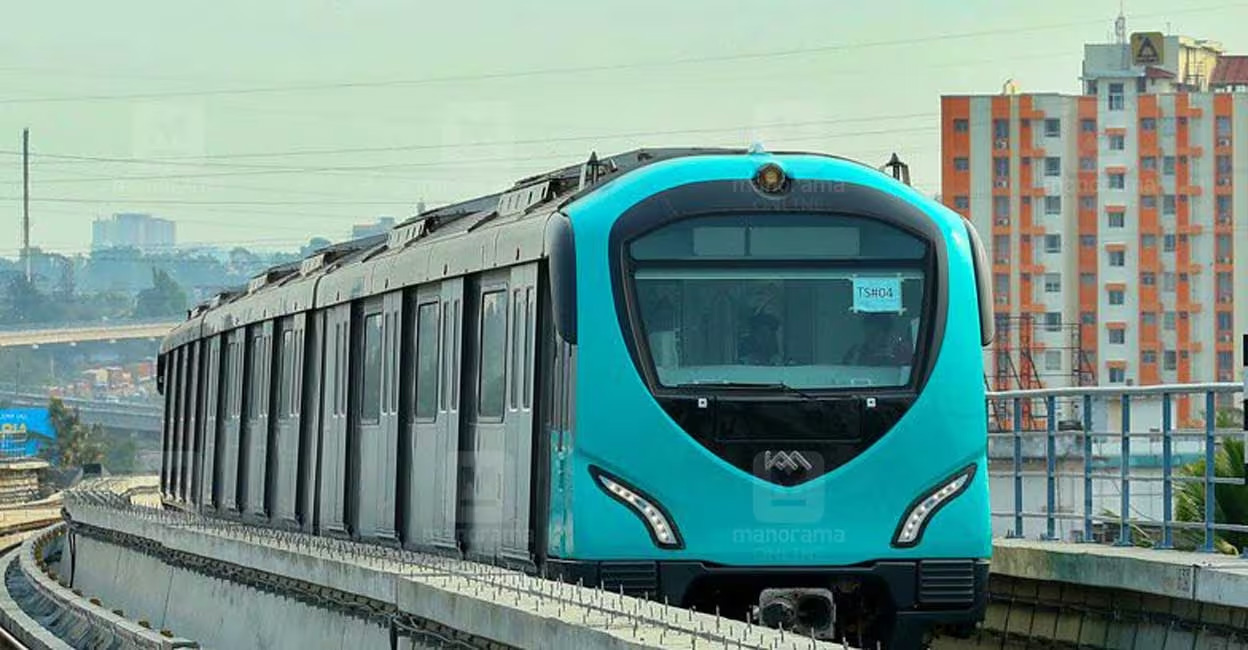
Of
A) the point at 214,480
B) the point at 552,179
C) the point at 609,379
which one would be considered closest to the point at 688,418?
the point at 609,379

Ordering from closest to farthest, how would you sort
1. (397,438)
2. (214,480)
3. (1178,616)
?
(1178,616), (397,438), (214,480)

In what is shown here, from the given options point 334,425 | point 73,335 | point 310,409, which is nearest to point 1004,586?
point 334,425

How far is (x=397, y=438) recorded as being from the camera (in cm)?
2164

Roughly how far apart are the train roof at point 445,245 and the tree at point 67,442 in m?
142

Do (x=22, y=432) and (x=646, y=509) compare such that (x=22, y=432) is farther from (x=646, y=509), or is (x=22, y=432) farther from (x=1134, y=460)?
(x=646, y=509)

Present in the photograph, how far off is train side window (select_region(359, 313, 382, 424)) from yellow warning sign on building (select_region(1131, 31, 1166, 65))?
13311 cm

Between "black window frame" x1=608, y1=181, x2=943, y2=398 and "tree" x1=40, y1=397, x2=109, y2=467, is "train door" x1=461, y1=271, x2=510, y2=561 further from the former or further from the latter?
"tree" x1=40, y1=397, x2=109, y2=467

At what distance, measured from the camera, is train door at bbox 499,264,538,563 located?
1730cm

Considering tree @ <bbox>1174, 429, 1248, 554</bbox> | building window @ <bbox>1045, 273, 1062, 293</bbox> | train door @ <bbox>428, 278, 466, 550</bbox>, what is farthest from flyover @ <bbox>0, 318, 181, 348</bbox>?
tree @ <bbox>1174, 429, 1248, 554</bbox>

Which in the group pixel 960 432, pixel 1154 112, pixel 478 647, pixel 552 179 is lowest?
pixel 478 647

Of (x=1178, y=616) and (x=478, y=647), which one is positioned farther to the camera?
(x=1178, y=616)

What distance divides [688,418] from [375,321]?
6993 mm

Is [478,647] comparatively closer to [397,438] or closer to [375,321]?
[397,438]

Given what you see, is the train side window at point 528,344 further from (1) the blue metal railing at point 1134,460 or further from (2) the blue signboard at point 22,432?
(2) the blue signboard at point 22,432
